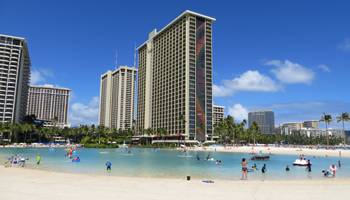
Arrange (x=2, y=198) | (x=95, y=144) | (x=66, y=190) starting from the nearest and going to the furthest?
(x=2, y=198)
(x=66, y=190)
(x=95, y=144)

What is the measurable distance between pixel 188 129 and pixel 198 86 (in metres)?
27.4

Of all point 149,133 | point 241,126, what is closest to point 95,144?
point 149,133

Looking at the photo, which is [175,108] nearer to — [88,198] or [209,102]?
[209,102]

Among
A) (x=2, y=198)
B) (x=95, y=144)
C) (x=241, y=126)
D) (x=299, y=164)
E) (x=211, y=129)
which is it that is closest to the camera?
(x=2, y=198)

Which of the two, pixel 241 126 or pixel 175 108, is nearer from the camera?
pixel 241 126

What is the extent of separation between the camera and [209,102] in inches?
7638

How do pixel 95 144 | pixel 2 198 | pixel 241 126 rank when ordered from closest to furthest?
pixel 2 198 < pixel 95 144 < pixel 241 126

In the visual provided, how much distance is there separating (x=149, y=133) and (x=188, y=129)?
28.6 metres

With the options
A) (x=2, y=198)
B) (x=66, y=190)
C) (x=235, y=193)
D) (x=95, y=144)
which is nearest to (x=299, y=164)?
(x=235, y=193)

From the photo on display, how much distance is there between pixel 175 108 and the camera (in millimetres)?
197625

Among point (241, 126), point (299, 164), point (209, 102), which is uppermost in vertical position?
point (209, 102)

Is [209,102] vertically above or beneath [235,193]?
above

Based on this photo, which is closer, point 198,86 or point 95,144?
point 95,144

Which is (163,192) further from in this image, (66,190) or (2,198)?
(2,198)
